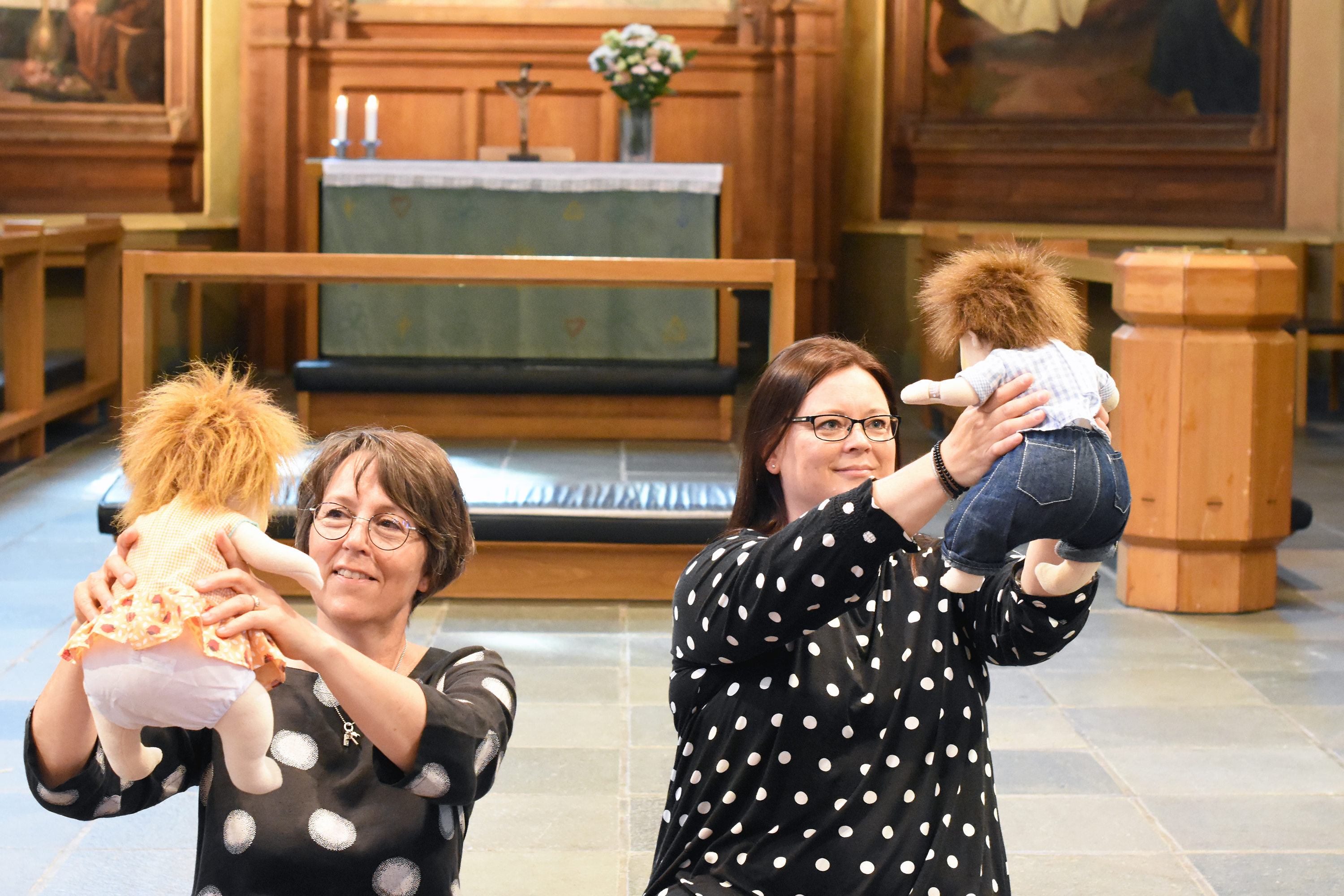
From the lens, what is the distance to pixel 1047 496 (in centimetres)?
149

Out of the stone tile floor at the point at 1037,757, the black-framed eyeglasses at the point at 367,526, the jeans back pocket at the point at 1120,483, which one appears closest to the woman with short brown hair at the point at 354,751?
the black-framed eyeglasses at the point at 367,526

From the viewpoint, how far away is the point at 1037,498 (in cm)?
149

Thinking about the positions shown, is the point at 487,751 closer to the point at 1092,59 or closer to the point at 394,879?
the point at 394,879

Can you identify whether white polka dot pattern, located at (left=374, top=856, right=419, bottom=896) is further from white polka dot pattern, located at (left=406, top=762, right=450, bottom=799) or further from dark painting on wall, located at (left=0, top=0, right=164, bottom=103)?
dark painting on wall, located at (left=0, top=0, right=164, bottom=103)

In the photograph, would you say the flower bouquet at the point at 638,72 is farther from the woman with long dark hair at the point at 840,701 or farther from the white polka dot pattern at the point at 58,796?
the white polka dot pattern at the point at 58,796

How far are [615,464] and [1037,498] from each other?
13.2ft

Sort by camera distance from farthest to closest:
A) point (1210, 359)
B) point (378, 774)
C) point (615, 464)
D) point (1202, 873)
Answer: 1. point (615, 464)
2. point (1210, 359)
3. point (1202, 873)
4. point (378, 774)

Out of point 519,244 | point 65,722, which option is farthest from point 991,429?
point 519,244

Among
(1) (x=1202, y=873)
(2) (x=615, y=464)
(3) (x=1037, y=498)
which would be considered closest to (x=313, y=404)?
(2) (x=615, y=464)

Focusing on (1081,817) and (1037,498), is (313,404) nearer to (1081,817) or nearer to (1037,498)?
(1081,817)

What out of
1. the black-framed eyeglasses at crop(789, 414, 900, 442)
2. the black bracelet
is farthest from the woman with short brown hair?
the black bracelet

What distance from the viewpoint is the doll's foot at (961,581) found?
63.8 inches

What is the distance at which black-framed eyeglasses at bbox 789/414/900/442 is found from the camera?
1898mm

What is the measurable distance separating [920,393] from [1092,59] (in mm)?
8895
